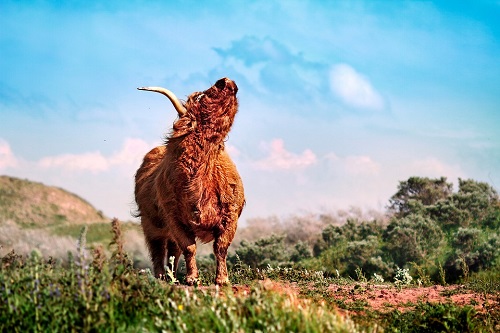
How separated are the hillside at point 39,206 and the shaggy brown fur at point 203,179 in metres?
16.9

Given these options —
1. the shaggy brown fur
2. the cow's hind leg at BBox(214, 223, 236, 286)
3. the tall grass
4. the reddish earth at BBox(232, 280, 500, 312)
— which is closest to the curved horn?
the shaggy brown fur

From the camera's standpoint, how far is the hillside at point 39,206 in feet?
79.8

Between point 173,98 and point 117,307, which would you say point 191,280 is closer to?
point 173,98

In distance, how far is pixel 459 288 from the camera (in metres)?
9.41

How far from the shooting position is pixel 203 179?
8.02m

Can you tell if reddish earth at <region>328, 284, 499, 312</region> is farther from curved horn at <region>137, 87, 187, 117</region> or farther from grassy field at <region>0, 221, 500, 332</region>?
curved horn at <region>137, 87, 187, 117</region>

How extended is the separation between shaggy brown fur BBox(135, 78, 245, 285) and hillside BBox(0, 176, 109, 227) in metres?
16.9

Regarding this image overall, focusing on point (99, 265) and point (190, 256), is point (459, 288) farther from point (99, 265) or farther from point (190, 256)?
point (99, 265)

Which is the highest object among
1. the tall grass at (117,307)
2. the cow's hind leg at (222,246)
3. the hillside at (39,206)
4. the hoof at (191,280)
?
the hillside at (39,206)

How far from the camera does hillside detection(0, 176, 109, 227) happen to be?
24328 mm

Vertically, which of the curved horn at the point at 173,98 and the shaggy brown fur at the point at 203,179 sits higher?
the curved horn at the point at 173,98

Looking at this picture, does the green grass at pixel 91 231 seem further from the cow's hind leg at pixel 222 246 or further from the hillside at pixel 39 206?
the cow's hind leg at pixel 222 246

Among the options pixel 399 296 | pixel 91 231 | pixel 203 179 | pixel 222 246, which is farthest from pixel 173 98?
pixel 91 231

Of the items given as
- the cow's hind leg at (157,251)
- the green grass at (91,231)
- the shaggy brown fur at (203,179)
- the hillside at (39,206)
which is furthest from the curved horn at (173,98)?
the hillside at (39,206)
